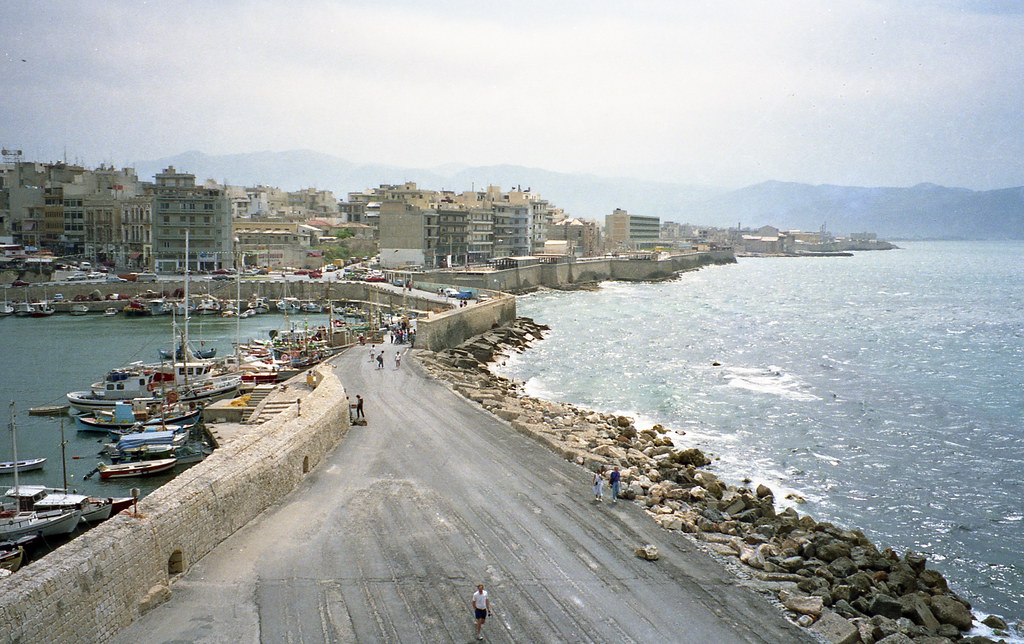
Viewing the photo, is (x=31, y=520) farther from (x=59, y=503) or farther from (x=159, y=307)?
(x=159, y=307)

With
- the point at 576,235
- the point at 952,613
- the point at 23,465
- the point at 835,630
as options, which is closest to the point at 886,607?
the point at 952,613

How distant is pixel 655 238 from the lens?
17688cm

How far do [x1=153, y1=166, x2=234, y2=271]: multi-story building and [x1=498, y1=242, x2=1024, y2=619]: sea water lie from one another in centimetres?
3222

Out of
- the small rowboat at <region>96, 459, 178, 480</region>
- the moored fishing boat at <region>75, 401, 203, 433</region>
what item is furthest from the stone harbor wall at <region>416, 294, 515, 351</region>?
the small rowboat at <region>96, 459, 178, 480</region>

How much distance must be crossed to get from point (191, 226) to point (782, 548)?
73.9 metres

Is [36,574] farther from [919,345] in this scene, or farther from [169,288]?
[169,288]

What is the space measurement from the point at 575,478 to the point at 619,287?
8344 cm

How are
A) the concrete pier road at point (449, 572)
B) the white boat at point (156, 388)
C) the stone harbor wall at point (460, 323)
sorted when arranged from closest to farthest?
the concrete pier road at point (449, 572)
the white boat at point (156, 388)
the stone harbor wall at point (460, 323)

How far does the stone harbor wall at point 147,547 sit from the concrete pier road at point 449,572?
0.30 metres

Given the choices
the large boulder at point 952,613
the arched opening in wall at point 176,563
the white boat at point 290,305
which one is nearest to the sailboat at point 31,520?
the arched opening in wall at point 176,563

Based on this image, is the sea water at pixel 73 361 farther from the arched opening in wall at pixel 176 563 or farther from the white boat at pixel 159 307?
the arched opening in wall at pixel 176 563

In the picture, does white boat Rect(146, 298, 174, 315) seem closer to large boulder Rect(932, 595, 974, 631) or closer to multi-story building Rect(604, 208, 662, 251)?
large boulder Rect(932, 595, 974, 631)

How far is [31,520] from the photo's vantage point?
17.6 meters

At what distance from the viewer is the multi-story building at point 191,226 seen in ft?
252
